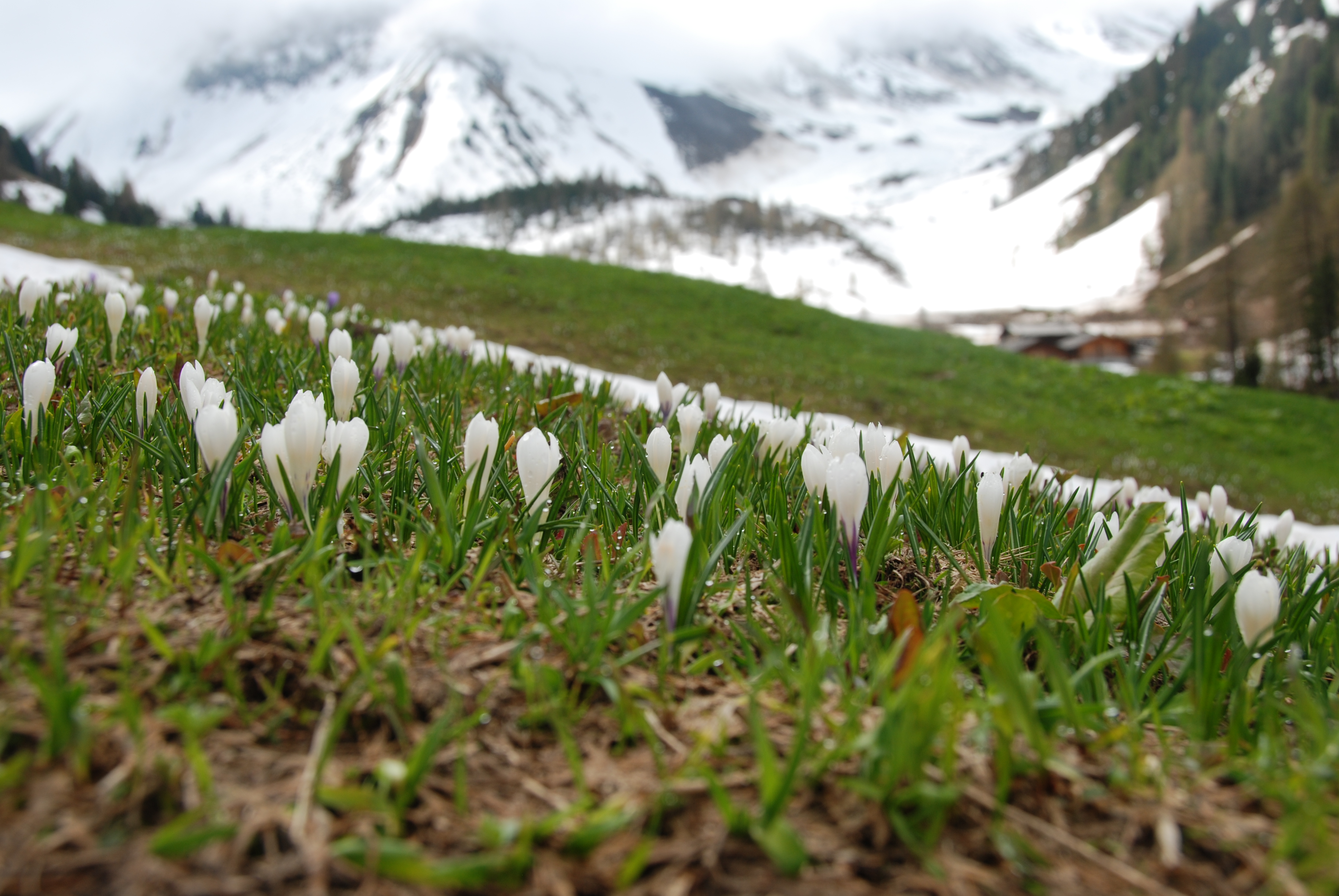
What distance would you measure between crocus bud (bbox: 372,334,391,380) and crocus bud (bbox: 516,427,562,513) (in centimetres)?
159

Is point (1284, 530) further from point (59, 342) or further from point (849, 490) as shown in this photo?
point (59, 342)

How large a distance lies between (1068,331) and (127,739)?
63.5 meters

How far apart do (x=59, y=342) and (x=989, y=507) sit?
2840 millimetres

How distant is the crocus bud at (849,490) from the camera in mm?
1612

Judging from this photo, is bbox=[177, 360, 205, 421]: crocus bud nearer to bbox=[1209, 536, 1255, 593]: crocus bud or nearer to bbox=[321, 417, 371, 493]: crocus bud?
bbox=[321, 417, 371, 493]: crocus bud

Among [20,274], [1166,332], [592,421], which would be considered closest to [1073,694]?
[592,421]

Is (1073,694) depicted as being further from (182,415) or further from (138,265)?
(138,265)

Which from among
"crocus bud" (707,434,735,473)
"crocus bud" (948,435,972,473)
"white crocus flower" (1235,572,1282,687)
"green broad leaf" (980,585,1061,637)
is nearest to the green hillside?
"crocus bud" (948,435,972,473)

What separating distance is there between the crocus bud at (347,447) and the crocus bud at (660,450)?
0.68 metres

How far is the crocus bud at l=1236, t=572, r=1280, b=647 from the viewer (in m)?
1.40

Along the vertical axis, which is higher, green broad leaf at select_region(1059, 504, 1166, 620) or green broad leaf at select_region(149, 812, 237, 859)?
green broad leaf at select_region(1059, 504, 1166, 620)

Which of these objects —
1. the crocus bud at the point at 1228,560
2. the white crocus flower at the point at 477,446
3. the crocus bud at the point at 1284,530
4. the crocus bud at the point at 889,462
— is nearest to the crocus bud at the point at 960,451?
the crocus bud at the point at 889,462

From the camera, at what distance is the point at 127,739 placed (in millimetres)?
944

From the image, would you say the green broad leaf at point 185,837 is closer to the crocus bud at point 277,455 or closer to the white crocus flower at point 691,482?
the crocus bud at point 277,455
